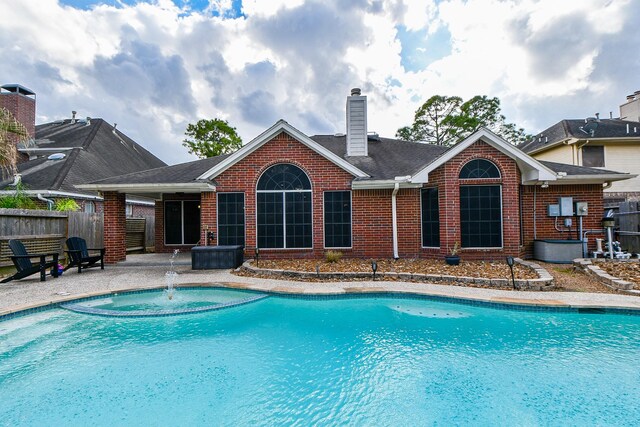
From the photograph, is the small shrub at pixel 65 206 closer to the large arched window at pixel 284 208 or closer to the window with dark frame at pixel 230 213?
the window with dark frame at pixel 230 213

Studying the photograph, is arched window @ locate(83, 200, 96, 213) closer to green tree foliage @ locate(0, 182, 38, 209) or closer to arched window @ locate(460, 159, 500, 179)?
green tree foliage @ locate(0, 182, 38, 209)

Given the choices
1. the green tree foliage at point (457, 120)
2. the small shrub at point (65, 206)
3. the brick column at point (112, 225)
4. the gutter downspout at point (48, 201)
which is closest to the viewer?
the brick column at point (112, 225)

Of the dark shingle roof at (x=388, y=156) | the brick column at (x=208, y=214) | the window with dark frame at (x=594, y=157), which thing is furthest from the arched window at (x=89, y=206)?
the window with dark frame at (x=594, y=157)

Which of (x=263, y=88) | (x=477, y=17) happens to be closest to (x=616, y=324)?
(x=477, y=17)

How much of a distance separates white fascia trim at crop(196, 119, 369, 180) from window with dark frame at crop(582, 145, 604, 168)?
15966 mm

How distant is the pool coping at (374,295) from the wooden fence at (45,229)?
4.52 m

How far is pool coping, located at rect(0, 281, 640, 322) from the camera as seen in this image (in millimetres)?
5496

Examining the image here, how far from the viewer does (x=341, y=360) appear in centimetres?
420

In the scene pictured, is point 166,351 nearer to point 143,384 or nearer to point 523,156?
point 143,384

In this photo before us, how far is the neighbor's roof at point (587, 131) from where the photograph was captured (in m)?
17.9

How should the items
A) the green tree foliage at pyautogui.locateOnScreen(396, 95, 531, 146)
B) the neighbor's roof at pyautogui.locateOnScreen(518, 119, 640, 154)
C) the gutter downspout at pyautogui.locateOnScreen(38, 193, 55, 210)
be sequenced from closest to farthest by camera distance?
1. the gutter downspout at pyautogui.locateOnScreen(38, 193, 55, 210)
2. the neighbor's roof at pyautogui.locateOnScreen(518, 119, 640, 154)
3. the green tree foliage at pyautogui.locateOnScreen(396, 95, 531, 146)

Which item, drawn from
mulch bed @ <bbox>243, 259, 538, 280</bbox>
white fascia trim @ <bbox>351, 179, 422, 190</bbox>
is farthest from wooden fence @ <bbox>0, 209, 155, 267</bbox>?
white fascia trim @ <bbox>351, 179, 422, 190</bbox>

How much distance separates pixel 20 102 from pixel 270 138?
1476 centimetres

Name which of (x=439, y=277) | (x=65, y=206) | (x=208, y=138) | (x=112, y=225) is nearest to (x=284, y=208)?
(x=439, y=277)
